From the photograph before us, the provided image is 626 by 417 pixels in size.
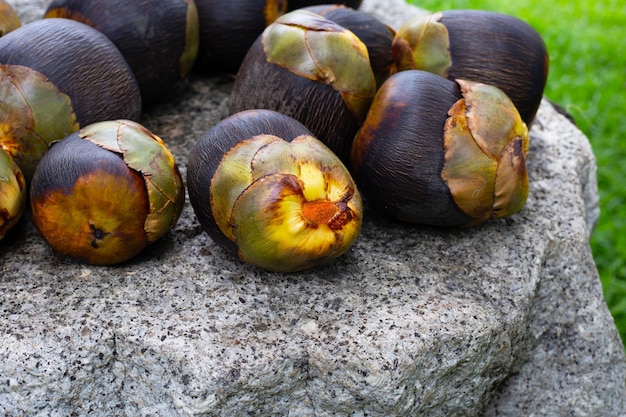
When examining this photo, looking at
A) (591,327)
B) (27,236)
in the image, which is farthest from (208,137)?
(591,327)

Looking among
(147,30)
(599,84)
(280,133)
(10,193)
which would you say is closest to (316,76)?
(280,133)

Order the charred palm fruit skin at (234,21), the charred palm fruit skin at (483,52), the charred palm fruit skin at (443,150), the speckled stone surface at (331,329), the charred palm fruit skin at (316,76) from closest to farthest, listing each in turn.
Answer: the speckled stone surface at (331,329)
the charred palm fruit skin at (443,150)
the charred palm fruit skin at (316,76)
the charred palm fruit skin at (483,52)
the charred palm fruit skin at (234,21)

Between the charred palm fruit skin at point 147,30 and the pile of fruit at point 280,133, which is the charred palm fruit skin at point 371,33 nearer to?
the pile of fruit at point 280,133

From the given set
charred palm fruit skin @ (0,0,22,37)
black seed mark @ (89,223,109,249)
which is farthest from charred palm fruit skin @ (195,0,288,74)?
black seed mark @ (89,223,109,249)

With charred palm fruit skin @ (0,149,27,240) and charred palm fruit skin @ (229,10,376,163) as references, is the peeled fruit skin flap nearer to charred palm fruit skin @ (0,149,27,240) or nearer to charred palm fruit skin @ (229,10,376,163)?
charred palm fruit skin @ (229,10,376,163)

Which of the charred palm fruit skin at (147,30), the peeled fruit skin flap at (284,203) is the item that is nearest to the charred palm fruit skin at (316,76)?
the peeled fruit skin flap at (284,203)

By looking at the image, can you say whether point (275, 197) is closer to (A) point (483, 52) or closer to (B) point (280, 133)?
(B) point (280, 133)

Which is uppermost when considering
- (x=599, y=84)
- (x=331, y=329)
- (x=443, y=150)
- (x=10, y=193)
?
(x=443, y=150)
